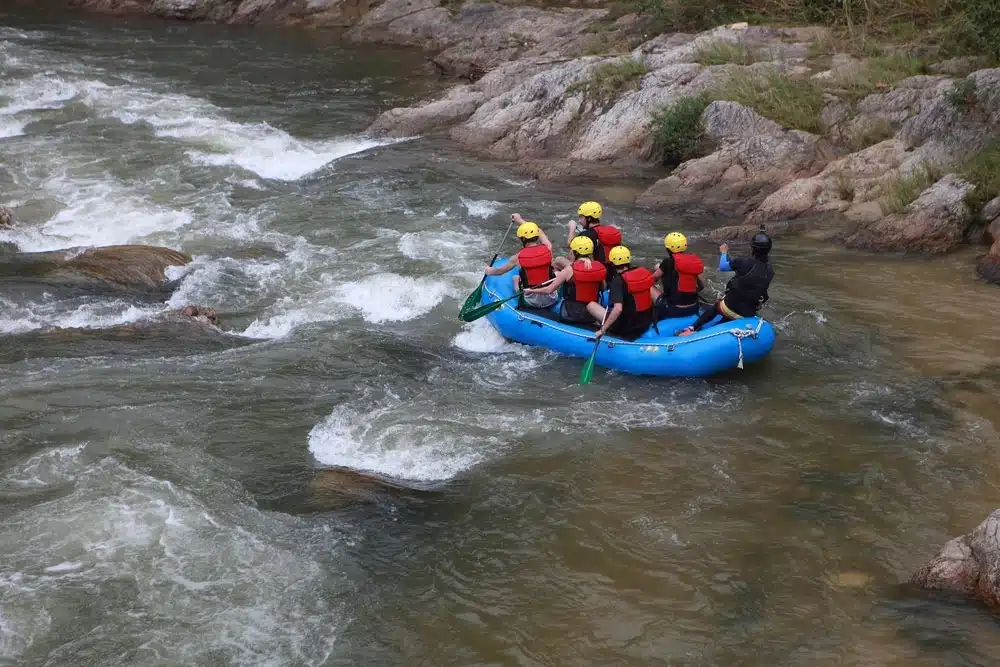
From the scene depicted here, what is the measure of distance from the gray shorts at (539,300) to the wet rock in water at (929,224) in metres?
4.06

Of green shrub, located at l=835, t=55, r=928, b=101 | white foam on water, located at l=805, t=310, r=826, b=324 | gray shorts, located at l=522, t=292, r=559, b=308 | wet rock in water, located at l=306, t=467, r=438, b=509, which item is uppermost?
green shrub, located at l=835, t=55, r=928, b=101

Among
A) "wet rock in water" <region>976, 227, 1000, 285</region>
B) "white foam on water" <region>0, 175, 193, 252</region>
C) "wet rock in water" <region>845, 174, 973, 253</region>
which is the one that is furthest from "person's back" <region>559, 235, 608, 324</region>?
"white foam on water" <region>0, 175, 193, 252</region>

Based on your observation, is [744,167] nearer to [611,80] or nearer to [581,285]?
[611,80]

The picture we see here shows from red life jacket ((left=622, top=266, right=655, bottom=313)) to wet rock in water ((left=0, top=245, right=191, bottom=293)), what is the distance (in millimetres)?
5112

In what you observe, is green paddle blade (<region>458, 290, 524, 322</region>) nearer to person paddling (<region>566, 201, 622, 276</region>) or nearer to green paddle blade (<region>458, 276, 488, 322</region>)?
green paddle blade (<region>458, 276, 488, 322</region>)

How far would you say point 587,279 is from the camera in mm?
9180

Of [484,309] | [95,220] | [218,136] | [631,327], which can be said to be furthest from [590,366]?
[218,136]

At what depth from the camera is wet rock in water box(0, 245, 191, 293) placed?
1057 cm

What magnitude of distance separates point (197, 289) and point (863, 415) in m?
6.96

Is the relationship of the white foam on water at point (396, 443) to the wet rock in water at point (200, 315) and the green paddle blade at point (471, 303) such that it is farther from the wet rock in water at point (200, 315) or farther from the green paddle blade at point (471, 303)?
the wet rock in water at point (200, 315)

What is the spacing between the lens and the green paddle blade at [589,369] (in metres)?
8.69

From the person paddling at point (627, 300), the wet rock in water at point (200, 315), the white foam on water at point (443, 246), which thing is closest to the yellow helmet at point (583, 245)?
the person paddling at point (627, 300)

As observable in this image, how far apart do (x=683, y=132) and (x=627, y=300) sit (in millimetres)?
5478

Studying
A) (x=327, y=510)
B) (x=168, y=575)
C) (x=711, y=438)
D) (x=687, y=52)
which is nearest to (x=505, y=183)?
(x=687, y=52)
